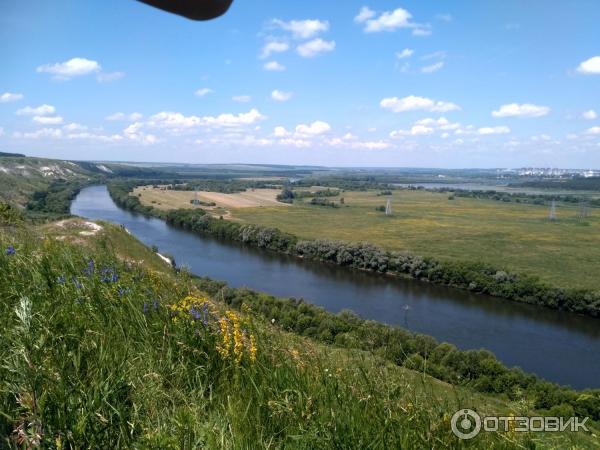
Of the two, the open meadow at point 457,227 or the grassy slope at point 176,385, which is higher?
the grassy slope at point 176,385

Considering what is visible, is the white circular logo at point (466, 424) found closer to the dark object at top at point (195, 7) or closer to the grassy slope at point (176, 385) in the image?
the grassy slope at point (176, 385)

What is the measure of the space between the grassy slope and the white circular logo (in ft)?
0.15

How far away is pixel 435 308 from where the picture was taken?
30438 millimetres

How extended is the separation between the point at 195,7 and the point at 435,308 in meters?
31.6

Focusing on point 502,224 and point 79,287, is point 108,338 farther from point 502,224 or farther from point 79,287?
point 502,224

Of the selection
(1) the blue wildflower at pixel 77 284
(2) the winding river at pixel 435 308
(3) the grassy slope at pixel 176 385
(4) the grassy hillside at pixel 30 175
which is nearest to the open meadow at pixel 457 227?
(2) the winding river at pixel 435 308

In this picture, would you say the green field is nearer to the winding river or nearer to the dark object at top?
Answer: the winding river

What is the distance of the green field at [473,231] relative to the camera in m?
43.1

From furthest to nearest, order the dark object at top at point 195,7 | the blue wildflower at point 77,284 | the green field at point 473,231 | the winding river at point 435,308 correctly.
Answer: the green field at point 473,231 → the winding river at point 435,308 → the blue wildflower at point 77,284 → the dark object at top at point 195,7

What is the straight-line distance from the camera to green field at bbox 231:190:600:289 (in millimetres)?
43062

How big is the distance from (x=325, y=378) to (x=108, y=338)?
110 cm

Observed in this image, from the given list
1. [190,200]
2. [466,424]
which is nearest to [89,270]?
[466,424]

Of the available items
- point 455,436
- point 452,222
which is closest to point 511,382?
point 455,436

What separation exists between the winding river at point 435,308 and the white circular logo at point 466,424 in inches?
836
